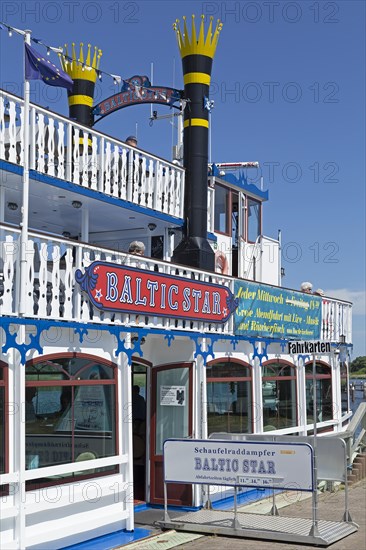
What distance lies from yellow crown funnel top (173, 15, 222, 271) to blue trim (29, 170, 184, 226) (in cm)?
40

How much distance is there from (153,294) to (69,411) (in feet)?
7.57

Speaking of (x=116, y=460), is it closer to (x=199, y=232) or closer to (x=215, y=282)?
(x=215, y=282)

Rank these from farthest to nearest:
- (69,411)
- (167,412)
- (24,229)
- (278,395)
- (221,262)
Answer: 1. (221,262)
2. (278,395)
3. (167,412)
4. (69,411)
5. (24,229)

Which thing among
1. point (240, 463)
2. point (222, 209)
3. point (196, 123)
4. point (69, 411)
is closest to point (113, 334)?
point (69, 411)

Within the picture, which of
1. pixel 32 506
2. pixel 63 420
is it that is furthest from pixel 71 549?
pixel 63 420

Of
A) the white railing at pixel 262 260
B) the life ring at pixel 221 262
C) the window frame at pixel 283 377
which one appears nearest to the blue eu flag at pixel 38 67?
the window frame at pixel 283 377

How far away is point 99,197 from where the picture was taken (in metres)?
13.3

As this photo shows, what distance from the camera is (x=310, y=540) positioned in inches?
431

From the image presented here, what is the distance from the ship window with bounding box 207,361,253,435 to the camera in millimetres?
14484

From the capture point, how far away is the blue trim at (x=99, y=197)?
1208 cm

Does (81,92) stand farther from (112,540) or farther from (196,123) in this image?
(112,540)

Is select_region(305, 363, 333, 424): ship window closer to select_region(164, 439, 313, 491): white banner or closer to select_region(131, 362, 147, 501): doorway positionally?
select_region(131, 362, 147, 501): doorway

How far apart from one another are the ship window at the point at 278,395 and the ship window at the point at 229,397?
67 cm

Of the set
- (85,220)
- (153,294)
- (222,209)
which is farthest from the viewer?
(222,209)
